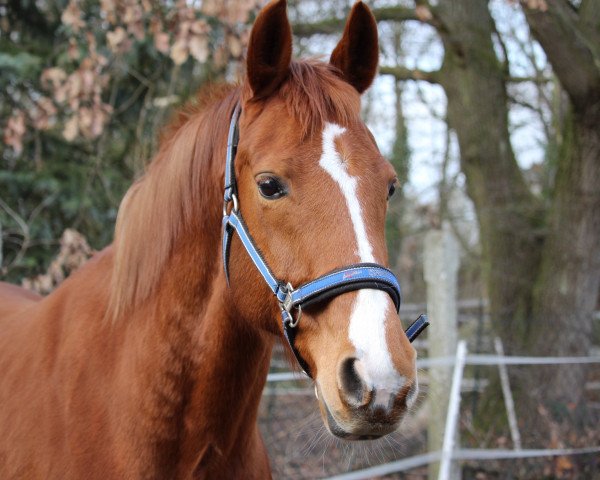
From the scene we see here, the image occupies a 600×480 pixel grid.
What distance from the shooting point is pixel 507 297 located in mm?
6641

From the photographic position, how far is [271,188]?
186 centimetres

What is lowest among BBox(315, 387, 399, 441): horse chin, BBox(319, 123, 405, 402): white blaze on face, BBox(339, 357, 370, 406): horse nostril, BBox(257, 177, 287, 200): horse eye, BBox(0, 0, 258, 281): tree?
BBox(0, 0, 258, 281): tree

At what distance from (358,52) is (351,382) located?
1.22 meters

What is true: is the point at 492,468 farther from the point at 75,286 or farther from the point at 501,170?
the point at 75,286

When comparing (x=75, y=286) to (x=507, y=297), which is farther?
(x=507, y=297)

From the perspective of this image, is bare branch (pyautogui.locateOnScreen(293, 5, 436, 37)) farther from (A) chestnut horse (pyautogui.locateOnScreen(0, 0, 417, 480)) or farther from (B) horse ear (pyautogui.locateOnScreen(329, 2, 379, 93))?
(A) chestnut horse (pyautogui.locateOnScreen(0, 0, 417, 480))

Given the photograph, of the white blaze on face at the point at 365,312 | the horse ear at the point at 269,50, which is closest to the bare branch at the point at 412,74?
the horse ear at the point at 269,50

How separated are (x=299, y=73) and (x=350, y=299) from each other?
82 cm

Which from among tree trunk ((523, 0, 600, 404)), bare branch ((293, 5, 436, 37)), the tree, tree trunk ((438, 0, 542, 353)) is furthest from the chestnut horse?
bare branch ((293, 5, 436, 37))

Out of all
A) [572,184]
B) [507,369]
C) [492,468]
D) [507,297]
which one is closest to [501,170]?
[572,184]

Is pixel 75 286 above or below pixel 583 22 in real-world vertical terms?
above

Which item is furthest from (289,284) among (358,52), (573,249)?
(573,249)

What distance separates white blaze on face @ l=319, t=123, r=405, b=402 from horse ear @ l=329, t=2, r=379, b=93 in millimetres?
465

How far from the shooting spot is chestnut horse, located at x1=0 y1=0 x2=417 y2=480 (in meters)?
1.76
